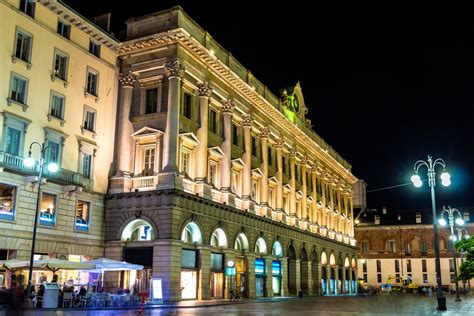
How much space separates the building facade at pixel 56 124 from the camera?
32.7 meters

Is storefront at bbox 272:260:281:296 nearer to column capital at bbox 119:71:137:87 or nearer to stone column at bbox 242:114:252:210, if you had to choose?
stone column at bbox 242:114:252:210

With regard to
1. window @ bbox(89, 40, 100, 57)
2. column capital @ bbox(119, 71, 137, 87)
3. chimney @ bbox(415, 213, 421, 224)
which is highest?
window @ bbox(89, 40, 100, 57)


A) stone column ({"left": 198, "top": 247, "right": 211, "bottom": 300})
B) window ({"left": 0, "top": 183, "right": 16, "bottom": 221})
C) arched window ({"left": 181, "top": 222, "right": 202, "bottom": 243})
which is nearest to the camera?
window ({"left": 0, "top": 183, "right": 16, "bottom": 221})

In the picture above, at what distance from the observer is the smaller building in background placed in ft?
346

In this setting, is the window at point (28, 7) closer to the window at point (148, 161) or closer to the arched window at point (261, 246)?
the window at point (148, 161)

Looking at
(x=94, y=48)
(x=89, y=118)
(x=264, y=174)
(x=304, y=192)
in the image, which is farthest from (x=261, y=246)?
(x=94, y=48)

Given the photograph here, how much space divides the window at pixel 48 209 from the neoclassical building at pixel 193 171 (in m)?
4.91

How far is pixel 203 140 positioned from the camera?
42.4 m

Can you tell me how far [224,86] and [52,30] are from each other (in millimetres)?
15979

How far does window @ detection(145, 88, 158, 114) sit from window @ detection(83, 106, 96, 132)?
3.90m

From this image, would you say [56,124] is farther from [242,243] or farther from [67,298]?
[242,243]

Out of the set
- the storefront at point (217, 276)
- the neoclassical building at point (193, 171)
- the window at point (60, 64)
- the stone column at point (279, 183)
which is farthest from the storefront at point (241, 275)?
the window at point (60, 64)

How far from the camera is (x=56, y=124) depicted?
119ft

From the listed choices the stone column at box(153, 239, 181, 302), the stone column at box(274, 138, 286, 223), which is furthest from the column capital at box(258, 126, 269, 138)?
the stone column at box(153, 239, 181, 302)
